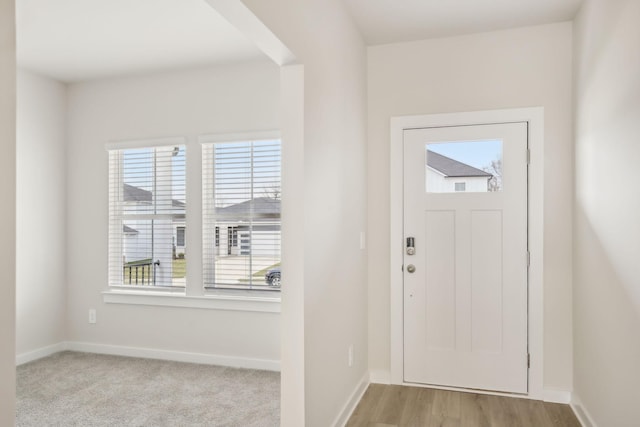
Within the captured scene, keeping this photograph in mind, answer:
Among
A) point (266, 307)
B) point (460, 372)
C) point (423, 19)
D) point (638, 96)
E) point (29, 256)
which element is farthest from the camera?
point (29, 256)

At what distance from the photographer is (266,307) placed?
144 inches

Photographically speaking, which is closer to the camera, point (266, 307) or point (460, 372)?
point (460, 372)

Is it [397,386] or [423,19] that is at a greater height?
[423,19]

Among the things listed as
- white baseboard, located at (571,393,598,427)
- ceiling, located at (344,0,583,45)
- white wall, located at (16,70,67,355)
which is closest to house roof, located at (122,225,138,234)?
white wall, located at (16,70,67,355)

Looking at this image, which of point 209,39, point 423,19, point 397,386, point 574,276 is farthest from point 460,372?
point 209,39

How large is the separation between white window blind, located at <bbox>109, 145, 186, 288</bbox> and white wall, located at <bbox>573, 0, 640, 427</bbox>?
311 cm

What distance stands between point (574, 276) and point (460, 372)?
104 cm

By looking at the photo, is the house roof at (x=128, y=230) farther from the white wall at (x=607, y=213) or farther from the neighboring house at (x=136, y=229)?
the white wall at (x=607, y=213)

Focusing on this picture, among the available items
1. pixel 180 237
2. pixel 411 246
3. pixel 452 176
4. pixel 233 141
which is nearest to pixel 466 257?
pixel 411 246

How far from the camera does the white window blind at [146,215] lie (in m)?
4.00

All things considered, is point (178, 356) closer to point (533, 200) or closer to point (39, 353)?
point (39, 353)

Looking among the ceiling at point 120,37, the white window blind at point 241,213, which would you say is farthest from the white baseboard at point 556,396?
the ceiling at point 120,37

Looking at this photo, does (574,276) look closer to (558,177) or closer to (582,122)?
(558,177)

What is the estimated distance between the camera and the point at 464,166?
3.25m
